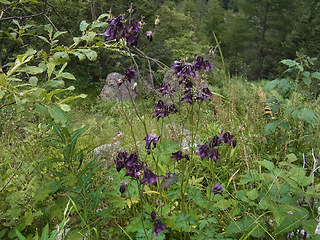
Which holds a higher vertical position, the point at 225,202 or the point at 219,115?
the point at 225,202

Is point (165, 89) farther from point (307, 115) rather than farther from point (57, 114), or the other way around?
point (307, 115)

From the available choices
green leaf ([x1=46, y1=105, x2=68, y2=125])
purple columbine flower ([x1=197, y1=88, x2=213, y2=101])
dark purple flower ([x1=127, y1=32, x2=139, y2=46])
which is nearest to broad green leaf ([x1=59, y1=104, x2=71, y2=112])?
green leaf ([x1=46, y1=105, x2=68, y2=125])

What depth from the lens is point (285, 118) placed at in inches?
99.0

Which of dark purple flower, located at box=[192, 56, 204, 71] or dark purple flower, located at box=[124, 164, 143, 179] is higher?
dark purple flower, located at box=[192, 56, 204, 71]

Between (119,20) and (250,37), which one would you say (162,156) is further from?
(250,37)

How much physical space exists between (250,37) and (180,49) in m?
5.79

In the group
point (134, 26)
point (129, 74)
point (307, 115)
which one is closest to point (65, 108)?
point (129, 74)

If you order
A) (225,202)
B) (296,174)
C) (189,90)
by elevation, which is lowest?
(225,202)

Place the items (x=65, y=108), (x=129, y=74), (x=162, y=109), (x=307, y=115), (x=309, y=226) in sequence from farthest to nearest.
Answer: (x=307, y=115) < (x=162, y=109) < (x=129, y=74) < (x=309, y=226) < (x=65, y=108)

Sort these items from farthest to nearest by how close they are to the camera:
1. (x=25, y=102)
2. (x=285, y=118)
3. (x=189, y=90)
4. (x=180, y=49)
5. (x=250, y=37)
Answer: (x=250, y=37), (x=180, y=49), (x=285, y=118), (x=189, y=90), (x=25, y=102)

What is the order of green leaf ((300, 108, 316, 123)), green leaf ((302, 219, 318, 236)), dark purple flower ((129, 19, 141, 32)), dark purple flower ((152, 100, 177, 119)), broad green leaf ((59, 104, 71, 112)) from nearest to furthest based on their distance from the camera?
1. broad green leaf ((59, 104, 71, 112))
2. green leaf ((302, 219, 318, 236))
3. dark purple flower ((129, 19, 141, 32))
4. dark purple flower ((152, 100, 177, 119))
5. green leaf ((300, 108, 316, 123))

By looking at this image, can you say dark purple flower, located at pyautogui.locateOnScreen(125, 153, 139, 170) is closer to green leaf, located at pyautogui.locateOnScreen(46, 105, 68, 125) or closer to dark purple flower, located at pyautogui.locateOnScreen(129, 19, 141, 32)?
green leaf, located at pyautogui.locateOnScreen(46, 105, 68, 125)

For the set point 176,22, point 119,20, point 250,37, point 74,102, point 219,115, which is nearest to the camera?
point 119,20

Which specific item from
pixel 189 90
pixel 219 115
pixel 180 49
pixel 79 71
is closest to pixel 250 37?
pixel 180 49
